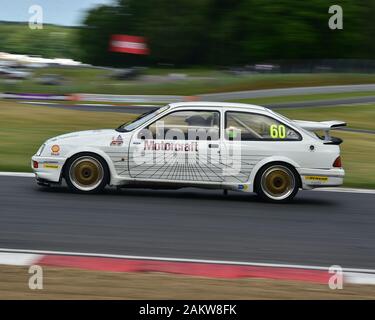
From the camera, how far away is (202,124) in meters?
10.6

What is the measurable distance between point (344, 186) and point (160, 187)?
→ 166 inches

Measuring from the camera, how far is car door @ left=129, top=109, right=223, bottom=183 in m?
10.4

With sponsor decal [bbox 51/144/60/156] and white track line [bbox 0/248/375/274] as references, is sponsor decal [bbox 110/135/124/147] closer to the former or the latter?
sponsor decal [bbox 51/144/60/156]

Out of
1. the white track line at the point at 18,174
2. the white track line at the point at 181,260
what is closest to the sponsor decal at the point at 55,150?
the white track line at the point at 18,174

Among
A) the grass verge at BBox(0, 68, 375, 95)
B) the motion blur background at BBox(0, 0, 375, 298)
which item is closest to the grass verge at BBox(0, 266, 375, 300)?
the motion blur background at BBox(0, 0, 375, 298)

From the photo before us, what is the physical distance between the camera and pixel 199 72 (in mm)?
66938

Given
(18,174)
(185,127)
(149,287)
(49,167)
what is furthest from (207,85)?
(149,287)

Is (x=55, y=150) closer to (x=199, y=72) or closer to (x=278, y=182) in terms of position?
(x=278, y=182)

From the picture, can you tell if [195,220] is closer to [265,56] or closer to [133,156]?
[133,156]

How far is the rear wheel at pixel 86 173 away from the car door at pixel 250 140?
1869mm

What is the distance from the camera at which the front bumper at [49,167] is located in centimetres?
1049

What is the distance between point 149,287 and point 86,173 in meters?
4.35

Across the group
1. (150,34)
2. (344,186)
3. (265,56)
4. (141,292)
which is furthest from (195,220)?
(150,34)

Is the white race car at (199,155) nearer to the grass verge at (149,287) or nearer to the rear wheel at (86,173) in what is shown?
the rear wheel at (86,173)
